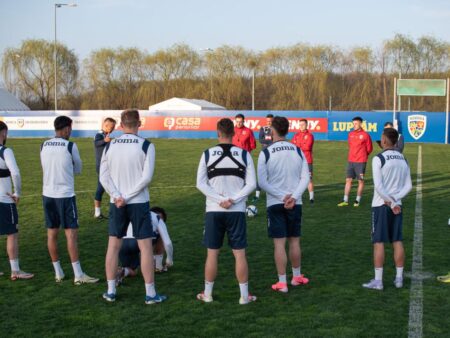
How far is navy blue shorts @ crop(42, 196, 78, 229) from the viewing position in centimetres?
673

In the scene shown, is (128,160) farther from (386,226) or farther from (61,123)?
(386,226)

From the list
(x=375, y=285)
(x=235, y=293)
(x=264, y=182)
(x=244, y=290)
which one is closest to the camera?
(x=244, y=290)

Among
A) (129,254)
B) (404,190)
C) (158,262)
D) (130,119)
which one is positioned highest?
(130,119)

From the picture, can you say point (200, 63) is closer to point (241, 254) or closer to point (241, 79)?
point (241, 79)

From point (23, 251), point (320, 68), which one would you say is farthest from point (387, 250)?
point (320, 68)

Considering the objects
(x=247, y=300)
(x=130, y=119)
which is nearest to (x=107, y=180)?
(x=130, y=119)

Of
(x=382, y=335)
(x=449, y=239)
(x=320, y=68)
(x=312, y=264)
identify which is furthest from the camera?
(x=320, y=68)

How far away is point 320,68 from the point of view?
7000 cm

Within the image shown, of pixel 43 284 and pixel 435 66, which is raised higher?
pixel 435 66

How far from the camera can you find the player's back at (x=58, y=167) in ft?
22.0

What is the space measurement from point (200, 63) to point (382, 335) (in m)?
74.4

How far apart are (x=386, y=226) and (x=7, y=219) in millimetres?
4610

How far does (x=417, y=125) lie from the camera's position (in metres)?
39.4

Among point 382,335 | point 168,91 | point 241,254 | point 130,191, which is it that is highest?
point 168,91
